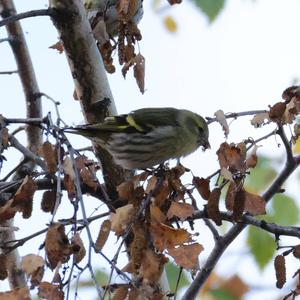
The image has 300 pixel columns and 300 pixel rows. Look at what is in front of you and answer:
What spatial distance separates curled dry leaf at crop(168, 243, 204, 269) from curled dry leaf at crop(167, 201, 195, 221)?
10 centimetres

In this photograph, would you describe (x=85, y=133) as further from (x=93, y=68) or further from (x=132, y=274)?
(x=132, y=274)

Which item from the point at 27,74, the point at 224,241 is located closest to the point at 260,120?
the point at 224,241

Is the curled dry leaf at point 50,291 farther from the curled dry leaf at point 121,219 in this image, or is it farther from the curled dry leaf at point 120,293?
the curled dry leaf at point 121,219

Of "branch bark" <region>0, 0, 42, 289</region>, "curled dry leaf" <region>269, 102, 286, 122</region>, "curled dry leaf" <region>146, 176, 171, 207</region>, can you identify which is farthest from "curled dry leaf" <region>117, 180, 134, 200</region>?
"branch bark" <region>0, 0, 42, 289</region>

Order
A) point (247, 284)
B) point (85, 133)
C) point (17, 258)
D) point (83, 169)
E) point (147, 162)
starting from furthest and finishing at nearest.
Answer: point (247, 284)
point (17, 258)
point (147, 162)
point (85, 133)
point (83, 169)

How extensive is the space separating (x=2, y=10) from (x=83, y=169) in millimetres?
1527

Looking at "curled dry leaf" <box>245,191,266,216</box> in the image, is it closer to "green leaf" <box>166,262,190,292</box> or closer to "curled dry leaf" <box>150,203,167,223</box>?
"curled dry leaf" <box>150,203,167,223</box>

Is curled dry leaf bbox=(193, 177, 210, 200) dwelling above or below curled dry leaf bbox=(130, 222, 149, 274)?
above

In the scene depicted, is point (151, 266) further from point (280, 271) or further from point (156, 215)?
point (280, 271)

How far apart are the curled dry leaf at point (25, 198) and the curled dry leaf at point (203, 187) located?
47cm

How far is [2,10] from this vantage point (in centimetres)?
366

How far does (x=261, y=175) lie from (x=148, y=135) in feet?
2.52

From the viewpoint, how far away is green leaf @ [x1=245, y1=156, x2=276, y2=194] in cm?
355

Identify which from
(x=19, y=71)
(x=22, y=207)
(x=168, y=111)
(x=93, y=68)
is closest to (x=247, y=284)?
(x=168, y=111)
